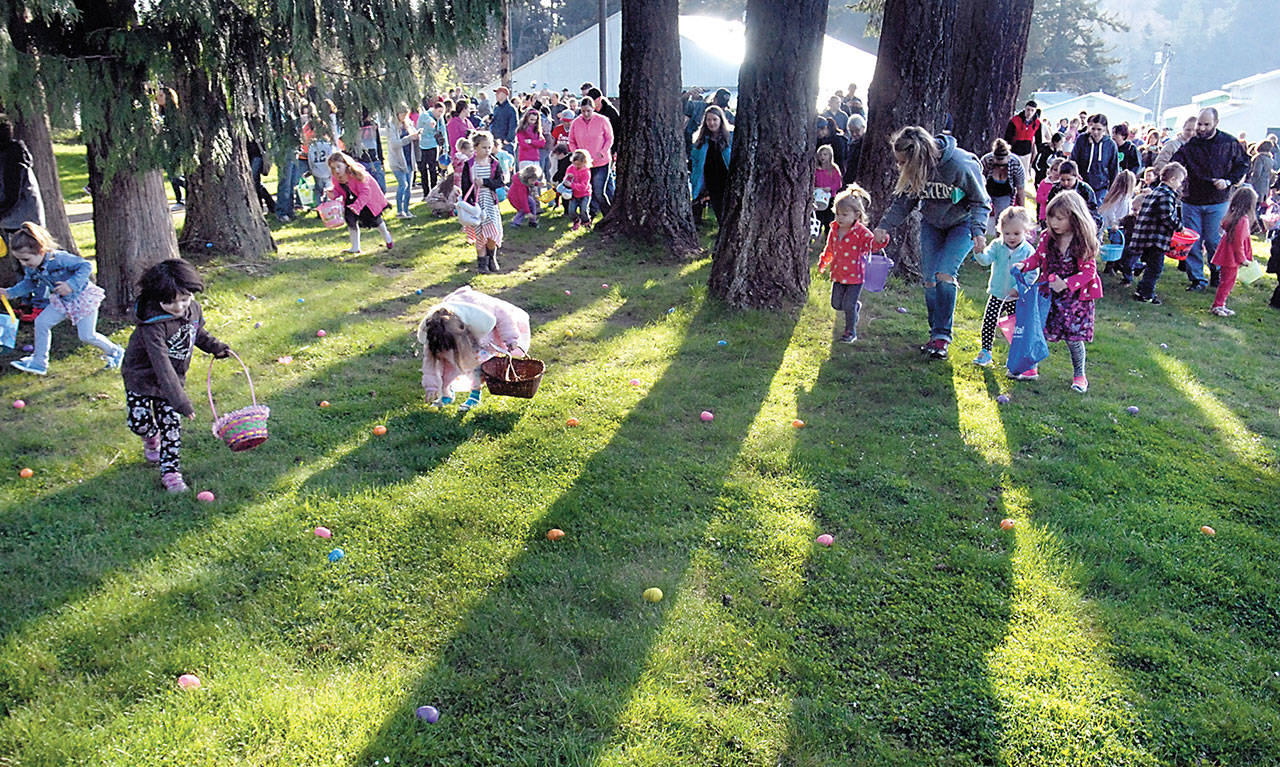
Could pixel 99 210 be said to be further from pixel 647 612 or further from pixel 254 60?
pixel 647 612

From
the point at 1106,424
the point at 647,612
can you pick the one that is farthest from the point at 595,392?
the point at 1106,424

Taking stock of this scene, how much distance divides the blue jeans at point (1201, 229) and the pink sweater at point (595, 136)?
7.44 m

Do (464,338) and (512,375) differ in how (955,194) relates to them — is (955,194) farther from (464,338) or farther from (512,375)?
(464,338)

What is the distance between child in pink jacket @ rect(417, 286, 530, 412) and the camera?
16.7 ft

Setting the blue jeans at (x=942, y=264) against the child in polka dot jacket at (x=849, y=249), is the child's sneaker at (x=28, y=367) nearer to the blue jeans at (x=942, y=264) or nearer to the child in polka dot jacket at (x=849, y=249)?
the child in polka dot jacket at (x=849, y=249)

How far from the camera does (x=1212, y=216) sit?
31.8ft

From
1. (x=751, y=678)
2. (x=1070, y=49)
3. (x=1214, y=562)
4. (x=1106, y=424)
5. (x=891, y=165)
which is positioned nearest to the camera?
(x=751, y=678)

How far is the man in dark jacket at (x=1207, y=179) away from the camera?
30.6 ft

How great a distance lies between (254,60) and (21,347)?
9.72 ft

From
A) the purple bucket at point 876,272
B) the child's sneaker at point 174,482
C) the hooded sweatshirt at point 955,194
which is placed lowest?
the child's sneaker at point 174,482

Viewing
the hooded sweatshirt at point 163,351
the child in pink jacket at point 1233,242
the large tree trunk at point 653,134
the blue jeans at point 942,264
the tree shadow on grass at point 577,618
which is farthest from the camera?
the large tree trunk at point 653,134

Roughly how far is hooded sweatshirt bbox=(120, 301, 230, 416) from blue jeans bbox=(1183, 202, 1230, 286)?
10.4 metres

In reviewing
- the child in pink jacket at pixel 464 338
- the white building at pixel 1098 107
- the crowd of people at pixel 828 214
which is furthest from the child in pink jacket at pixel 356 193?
the white building at pixel 1098 107

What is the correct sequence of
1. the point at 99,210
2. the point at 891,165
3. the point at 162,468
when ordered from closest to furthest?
the point at 162,468
the point at 99,210
the point at 891,165
